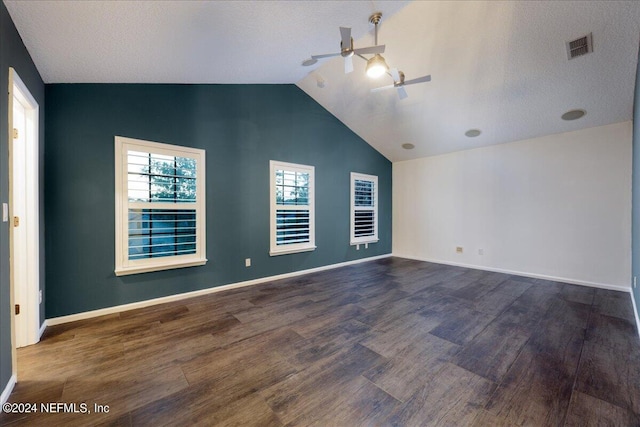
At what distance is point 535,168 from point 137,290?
651cm

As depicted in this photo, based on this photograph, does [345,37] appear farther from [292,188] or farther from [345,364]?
[345,364]

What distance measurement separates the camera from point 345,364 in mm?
1926

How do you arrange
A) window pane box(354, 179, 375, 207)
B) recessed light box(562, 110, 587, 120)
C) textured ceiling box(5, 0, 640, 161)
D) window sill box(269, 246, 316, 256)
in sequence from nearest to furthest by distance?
1. textured ceiling box(5, 0, 640, 161)
2. recessed light box(562, 110, 587, 120)
3. window sill box(269, 246, 316, 256)
4. window pane box(354, 179, 375, 207)

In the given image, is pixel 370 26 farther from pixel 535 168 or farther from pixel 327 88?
pixel 535 168

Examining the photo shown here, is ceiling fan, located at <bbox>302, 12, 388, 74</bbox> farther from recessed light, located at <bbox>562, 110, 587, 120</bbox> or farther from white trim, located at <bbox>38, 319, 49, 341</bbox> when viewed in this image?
white trim, located at <bbox>38, 319, 49, 341</bbox>

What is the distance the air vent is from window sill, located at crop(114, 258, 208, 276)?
16.9 feet

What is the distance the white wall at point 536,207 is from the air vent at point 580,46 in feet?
5.98

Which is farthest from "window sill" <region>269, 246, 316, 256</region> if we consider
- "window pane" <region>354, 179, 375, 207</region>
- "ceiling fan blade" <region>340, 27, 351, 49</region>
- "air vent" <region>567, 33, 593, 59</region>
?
"air vent" <region>567, 33, 593, 59</region>

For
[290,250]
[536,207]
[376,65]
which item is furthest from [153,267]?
[536,207]

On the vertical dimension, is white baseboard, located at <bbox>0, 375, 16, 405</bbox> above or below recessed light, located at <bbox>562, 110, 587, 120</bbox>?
below

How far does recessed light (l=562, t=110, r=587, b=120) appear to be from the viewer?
3.66m

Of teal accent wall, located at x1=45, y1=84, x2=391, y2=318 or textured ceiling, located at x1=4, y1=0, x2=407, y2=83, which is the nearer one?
Result: textured ceiling, located at x1=4, y1=0, x2=407, y2=83

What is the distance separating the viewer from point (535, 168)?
442 cm

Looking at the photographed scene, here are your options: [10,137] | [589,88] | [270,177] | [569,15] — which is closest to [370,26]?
[569,15]
